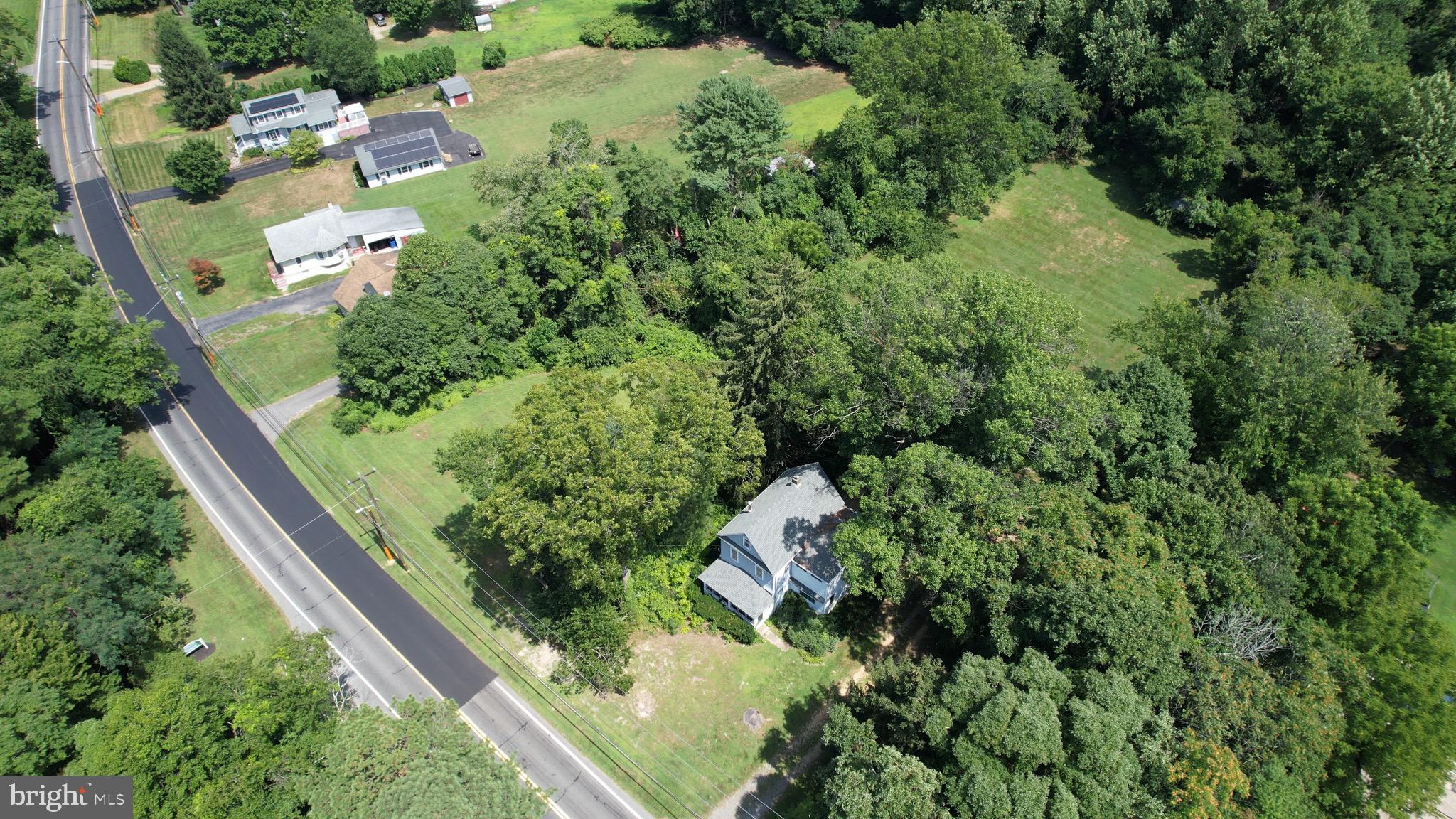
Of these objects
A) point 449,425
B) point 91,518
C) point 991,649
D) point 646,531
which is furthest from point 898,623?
point 91,518

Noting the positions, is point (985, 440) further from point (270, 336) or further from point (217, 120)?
point (217, 120)

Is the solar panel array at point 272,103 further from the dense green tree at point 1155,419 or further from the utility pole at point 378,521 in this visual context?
the dense green tree at point 1155,419

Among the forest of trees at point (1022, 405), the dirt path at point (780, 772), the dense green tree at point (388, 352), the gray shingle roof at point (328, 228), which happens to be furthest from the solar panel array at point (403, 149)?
the dirt path at point (780, 772)

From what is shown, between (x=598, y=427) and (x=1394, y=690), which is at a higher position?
(x=598, y=427)

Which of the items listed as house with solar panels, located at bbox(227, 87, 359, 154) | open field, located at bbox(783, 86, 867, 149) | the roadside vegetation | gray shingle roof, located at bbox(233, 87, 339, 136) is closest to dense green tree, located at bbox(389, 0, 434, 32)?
gray shingle roof, located at bbox(233, 87, 339, 136)

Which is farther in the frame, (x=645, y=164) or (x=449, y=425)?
(x=645, y=164)

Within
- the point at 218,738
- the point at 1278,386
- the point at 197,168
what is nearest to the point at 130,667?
the point at 218,738
